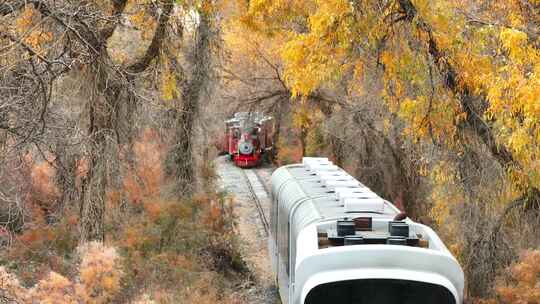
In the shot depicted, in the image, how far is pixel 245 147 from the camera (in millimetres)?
38250

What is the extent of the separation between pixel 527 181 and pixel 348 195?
2809 mm

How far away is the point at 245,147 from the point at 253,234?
51.9 feet

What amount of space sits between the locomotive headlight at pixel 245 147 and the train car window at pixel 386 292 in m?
30.9

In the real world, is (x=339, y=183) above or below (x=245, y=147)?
above

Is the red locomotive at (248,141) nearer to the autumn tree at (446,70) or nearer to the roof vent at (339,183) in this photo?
the roof vent at (339,183)

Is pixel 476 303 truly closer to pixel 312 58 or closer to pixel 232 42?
pixel 312 58

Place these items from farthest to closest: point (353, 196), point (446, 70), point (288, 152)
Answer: point (288, 152) < point (446, 70) < point (353, 196)

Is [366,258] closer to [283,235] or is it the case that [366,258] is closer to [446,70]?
[446,70]

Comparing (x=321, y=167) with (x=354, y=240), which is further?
(x=321, y=167)

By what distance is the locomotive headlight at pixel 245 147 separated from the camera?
38.2m

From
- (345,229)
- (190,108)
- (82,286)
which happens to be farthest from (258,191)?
(345,229)

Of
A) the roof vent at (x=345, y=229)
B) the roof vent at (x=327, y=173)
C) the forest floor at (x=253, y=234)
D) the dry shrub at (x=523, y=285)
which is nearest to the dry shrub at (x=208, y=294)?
the forest floor at (x=253, y=234)

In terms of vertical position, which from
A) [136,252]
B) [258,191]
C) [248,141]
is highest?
[248,141]

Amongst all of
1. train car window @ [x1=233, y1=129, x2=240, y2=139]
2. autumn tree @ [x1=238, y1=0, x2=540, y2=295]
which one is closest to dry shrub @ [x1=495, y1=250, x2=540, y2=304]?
autumn tree @ [x1=238, y1=0, x2=540, y2=295]
